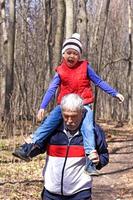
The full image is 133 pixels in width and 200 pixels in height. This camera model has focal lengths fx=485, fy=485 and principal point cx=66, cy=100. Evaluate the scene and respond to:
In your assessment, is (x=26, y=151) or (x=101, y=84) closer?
(x=26, y=151)

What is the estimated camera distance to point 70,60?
5445mm

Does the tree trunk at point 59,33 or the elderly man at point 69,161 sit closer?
the elderly man at point 69,161

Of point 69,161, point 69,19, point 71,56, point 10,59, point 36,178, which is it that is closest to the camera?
point 69,161

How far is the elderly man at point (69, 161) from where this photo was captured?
12.3ft

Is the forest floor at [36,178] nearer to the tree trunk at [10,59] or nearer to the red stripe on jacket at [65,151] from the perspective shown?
the red stripe on jacket at [65,151]

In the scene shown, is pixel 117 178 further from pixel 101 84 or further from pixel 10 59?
pixel 10 59

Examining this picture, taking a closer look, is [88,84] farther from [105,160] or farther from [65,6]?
[65,6]

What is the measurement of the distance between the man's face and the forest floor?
3.46 meters

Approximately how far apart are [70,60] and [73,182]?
6.54 feet

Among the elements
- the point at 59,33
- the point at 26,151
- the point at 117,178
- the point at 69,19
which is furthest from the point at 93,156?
the point at 59,33

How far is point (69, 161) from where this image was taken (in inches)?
148

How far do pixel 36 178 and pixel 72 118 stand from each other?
16.8ft

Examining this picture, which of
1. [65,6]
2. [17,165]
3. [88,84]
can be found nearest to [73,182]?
[88,84]

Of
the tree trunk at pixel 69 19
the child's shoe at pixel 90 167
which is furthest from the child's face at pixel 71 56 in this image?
the tree trunk at pixel 69 19
